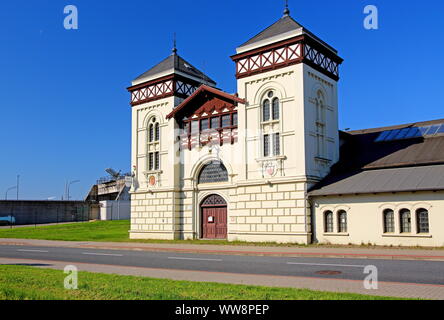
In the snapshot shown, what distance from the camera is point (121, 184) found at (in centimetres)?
6462

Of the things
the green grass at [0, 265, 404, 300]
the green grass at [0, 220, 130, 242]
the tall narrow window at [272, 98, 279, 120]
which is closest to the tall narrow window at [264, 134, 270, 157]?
the tall narrow window at [272, 98, 279, 120]

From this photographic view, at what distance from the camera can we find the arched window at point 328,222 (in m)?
25.5

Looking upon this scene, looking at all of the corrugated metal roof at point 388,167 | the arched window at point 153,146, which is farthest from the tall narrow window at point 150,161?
the corrugated metal roof at point 388,167

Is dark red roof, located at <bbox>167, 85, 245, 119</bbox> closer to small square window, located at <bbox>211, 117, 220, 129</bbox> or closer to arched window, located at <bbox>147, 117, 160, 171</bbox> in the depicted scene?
small square window, located at <bbox>211, 117, 220, 129</bbox>

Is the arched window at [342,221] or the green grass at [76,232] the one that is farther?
the green grass at [76,232]

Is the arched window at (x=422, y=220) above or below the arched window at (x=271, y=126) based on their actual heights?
below

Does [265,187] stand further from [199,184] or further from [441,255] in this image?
[441,255]

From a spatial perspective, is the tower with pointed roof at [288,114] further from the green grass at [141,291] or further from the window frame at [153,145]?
the green grass at [141,291]

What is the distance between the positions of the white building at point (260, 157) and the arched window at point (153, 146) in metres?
0.08

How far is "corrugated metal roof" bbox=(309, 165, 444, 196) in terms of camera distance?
22.3m

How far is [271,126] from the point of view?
90.8ft

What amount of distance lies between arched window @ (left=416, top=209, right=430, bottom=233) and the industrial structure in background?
1550 inches

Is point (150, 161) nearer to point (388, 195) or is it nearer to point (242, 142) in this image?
point (242, 142)
